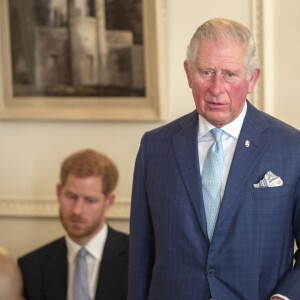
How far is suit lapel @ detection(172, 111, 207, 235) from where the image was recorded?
221cm

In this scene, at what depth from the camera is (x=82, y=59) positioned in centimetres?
392

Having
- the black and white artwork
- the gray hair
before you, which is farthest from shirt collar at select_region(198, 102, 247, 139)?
the black and white artwork

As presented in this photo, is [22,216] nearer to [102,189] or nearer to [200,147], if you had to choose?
[102,189]

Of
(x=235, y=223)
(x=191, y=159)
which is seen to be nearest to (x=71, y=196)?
(x=191, y=159)

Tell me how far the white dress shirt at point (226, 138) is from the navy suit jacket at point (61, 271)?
1251 mm

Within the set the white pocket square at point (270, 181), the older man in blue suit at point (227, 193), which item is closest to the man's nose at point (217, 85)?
the older man in blue suit at point (227, 193)

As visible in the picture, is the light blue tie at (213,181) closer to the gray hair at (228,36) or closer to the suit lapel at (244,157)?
the suit lapel at (244,157)

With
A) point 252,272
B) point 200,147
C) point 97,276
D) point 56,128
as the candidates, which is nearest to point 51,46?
point 56,128

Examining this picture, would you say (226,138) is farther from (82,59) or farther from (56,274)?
(82,59)

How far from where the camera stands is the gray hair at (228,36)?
2.16m

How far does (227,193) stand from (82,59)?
189cm

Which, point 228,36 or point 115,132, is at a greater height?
point 228,36

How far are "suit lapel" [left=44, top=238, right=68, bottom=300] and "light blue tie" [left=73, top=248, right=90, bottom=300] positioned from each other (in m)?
0.05

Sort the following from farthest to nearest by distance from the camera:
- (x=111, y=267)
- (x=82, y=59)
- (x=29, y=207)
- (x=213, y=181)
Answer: (x=29, y=207) < (x=82, y=59) < (x=111, y=267) < (x=213, y=181)
